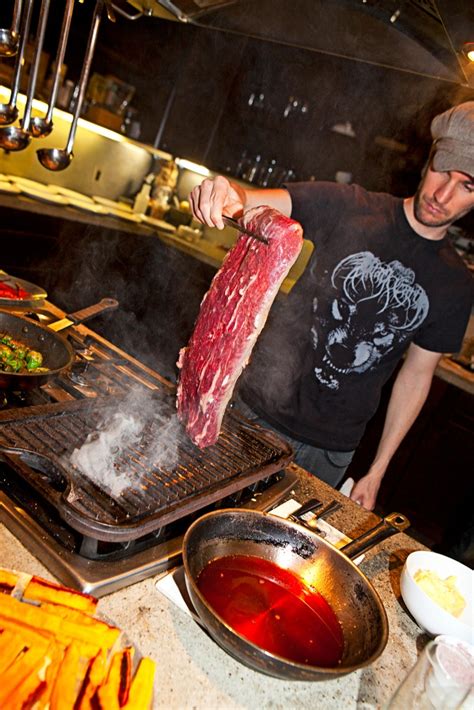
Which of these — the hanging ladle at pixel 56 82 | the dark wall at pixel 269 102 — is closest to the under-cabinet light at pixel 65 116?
the dark wall at pixel 269 102

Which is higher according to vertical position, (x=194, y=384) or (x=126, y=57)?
(x=126, y=57)

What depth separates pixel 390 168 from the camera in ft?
18.2

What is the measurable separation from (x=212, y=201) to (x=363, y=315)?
44.6 inches

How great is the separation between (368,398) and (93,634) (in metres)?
2.04

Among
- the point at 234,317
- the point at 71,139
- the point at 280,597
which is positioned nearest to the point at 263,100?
the point at 71,139

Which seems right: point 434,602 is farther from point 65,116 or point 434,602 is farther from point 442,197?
point 65,116

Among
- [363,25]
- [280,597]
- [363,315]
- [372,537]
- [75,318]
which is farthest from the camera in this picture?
[363,315]

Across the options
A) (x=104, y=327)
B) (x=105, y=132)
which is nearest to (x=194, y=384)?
(x=104, y=327)

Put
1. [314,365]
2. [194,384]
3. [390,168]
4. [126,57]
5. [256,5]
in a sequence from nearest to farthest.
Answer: [256,5] < [194,384] < [314,365] < [390,168] < [126,57]

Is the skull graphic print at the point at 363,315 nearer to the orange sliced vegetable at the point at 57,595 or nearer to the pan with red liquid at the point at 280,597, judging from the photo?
the pan with red liquid at the point at 280,597

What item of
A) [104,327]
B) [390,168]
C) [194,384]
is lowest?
[104,327]

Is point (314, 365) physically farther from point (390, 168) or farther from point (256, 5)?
point (390, 168)

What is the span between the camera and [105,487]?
133 centimetres

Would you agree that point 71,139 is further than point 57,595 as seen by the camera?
Yes
